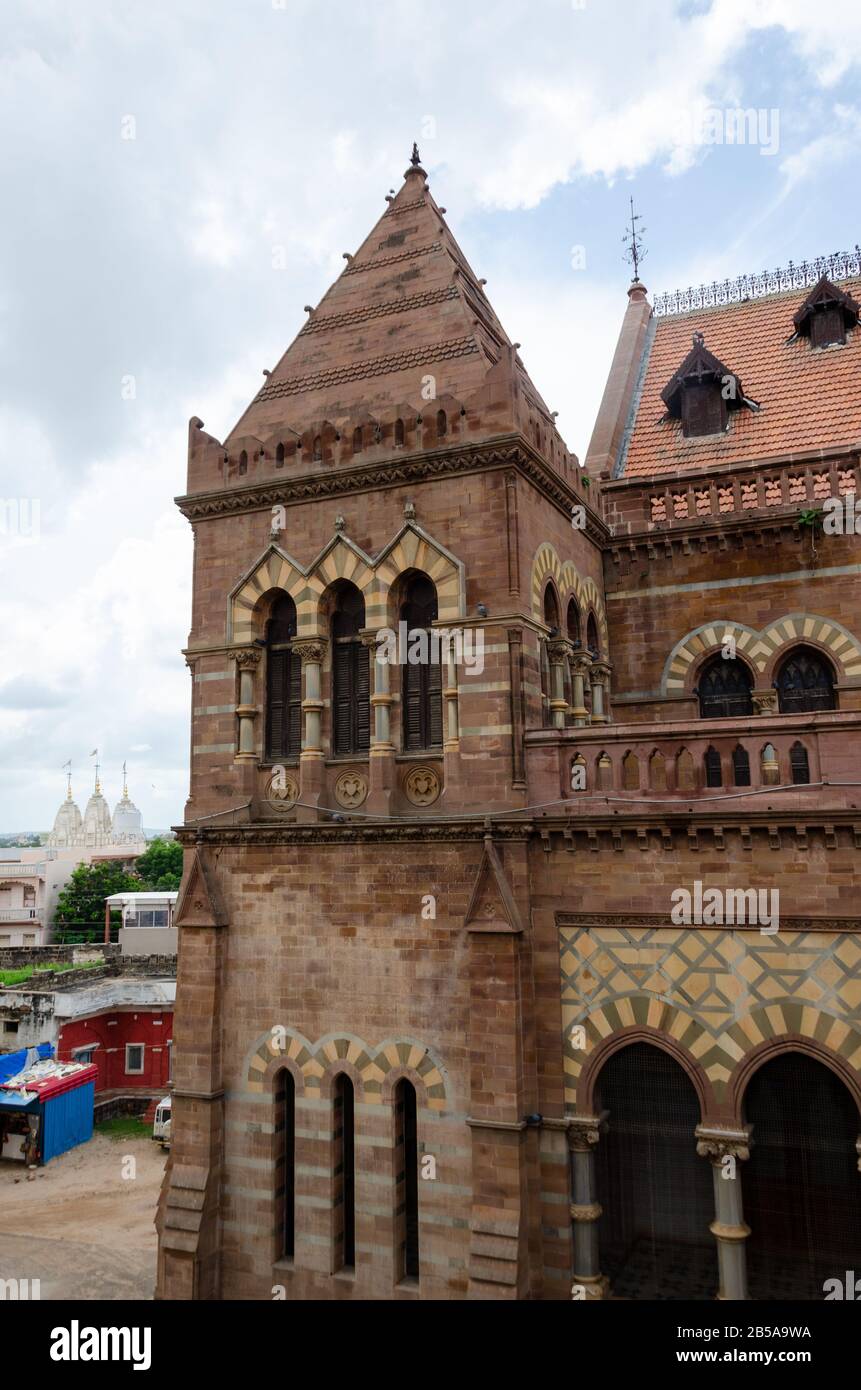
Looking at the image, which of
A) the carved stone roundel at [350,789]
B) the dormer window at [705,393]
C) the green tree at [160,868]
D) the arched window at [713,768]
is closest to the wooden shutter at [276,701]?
the carved stone roundel at [350,789]

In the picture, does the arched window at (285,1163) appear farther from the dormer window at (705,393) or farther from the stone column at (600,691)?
the dormer window at (705,393)

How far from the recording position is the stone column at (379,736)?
47.3ft

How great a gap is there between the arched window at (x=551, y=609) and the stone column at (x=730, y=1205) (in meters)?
7.69

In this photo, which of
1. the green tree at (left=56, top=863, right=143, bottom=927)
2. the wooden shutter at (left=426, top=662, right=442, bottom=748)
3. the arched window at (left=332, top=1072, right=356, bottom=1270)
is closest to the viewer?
the arched window at (left=332, top=1072, right=356, bottom=1270)

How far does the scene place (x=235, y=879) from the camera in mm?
15266

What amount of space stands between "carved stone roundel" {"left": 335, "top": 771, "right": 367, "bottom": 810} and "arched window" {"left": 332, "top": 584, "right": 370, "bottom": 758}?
1.49 feet

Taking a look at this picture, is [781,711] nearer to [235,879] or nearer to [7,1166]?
[235,879]

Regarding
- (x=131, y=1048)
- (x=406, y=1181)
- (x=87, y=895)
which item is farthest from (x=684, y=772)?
(x=87, y=895)

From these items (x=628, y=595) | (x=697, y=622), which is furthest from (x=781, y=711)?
A: (x=628, y=595)

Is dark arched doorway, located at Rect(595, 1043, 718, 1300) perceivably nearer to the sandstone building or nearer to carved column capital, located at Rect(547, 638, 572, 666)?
the sandstone building

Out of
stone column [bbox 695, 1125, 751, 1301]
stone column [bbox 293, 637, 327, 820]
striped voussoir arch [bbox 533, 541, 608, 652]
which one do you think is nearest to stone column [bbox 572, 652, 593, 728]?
striped voussoir arch [bbox 533, 541, 608, 652]

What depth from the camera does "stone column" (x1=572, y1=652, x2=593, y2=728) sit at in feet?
52.7
